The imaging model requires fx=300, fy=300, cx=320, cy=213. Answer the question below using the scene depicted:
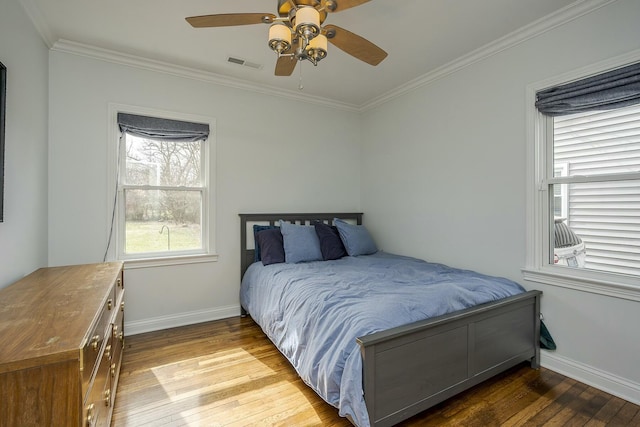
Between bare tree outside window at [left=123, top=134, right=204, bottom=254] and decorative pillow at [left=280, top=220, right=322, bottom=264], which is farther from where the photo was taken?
decorative pillow at [left=280, top=220, right=322, bottom=264]

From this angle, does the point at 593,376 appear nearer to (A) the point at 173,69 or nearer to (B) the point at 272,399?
(B) the point at 272,399

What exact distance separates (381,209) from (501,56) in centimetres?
202

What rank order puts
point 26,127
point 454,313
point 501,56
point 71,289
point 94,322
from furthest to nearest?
point 501,56
point 26,127
point 454,313
point 71,289
point 94,322

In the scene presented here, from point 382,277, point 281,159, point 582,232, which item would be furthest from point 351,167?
point 582,232

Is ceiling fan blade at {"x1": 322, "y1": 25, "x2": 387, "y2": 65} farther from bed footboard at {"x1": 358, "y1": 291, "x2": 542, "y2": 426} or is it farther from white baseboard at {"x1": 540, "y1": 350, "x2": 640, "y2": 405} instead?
white baseboard at {"x1": 540, "y1": 350, "x2": 640, "y2": 405}

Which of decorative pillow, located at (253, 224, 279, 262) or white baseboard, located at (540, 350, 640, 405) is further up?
decorative pillow, located at (253, 224, 279, 262)

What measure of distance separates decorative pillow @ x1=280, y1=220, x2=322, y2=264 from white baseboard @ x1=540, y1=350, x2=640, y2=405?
2.11m

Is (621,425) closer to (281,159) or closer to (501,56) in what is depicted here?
(501,56)

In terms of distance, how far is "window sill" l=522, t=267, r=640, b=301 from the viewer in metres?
1.93

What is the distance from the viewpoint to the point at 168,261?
10.00 ft

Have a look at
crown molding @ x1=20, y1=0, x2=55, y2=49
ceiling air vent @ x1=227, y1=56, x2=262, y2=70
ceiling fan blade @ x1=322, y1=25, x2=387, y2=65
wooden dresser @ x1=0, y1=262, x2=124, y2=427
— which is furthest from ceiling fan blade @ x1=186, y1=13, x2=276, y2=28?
wooden dresser @ x1=0, y1=262, x2=124, y2=427

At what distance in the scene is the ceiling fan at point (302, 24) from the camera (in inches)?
57.9

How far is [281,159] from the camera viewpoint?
369cm

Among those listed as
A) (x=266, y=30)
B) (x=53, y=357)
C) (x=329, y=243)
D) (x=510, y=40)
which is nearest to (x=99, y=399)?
(x=53, y=357)
